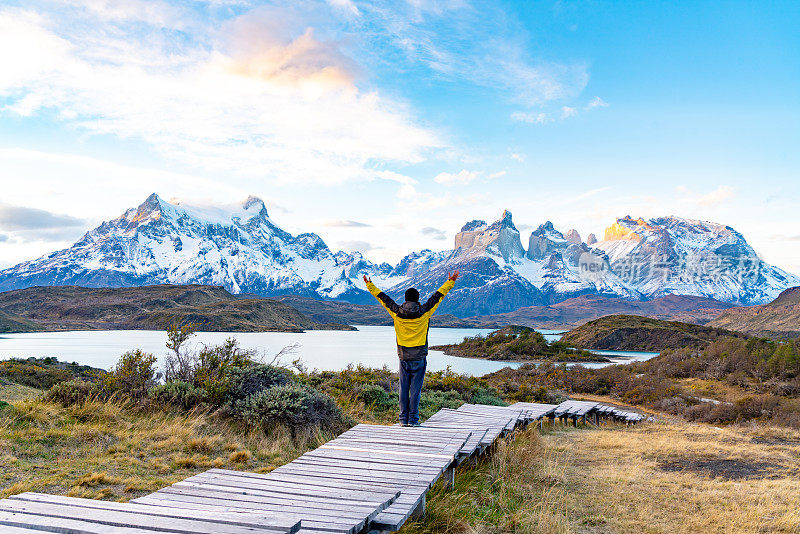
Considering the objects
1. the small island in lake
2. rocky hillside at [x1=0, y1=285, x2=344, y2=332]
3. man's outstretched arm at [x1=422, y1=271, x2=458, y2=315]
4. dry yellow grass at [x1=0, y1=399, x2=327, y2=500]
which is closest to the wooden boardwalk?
dry yellow grass at [x1=0, y1=399, x2=327, y2=500]

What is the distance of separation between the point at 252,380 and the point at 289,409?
69.3 inches

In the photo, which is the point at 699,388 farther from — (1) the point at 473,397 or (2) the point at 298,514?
(2) the point at 298,514

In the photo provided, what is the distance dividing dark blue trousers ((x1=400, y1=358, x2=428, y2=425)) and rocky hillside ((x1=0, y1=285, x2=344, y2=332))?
116400 mm

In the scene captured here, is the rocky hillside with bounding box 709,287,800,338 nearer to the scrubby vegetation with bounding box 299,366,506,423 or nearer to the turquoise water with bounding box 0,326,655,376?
the turquoise water with bounding box 0,326,655,376

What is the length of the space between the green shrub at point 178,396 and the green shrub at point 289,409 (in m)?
0.84

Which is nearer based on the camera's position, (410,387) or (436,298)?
(436,298)

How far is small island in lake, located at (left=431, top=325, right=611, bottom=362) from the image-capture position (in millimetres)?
63216

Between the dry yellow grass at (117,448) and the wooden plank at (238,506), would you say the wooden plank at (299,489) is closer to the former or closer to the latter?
the wooden plank at (238,506)

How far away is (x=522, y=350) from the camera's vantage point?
67.2m

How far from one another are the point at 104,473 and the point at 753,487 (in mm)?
9479

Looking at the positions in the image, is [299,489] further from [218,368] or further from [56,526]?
[218,368]

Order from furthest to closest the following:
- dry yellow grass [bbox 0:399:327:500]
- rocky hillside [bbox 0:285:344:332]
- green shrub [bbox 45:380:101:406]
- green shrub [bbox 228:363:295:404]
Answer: rocky hillside [bbox 0:285:344:332] < green shrub [bbox 228:363:295:404] < green shrub [bbox 45:380:101:406] < dry yellow grass [bbox 0:399:327:500]

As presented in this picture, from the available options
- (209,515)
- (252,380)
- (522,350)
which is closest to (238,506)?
(209,515)

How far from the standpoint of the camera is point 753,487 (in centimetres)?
866
